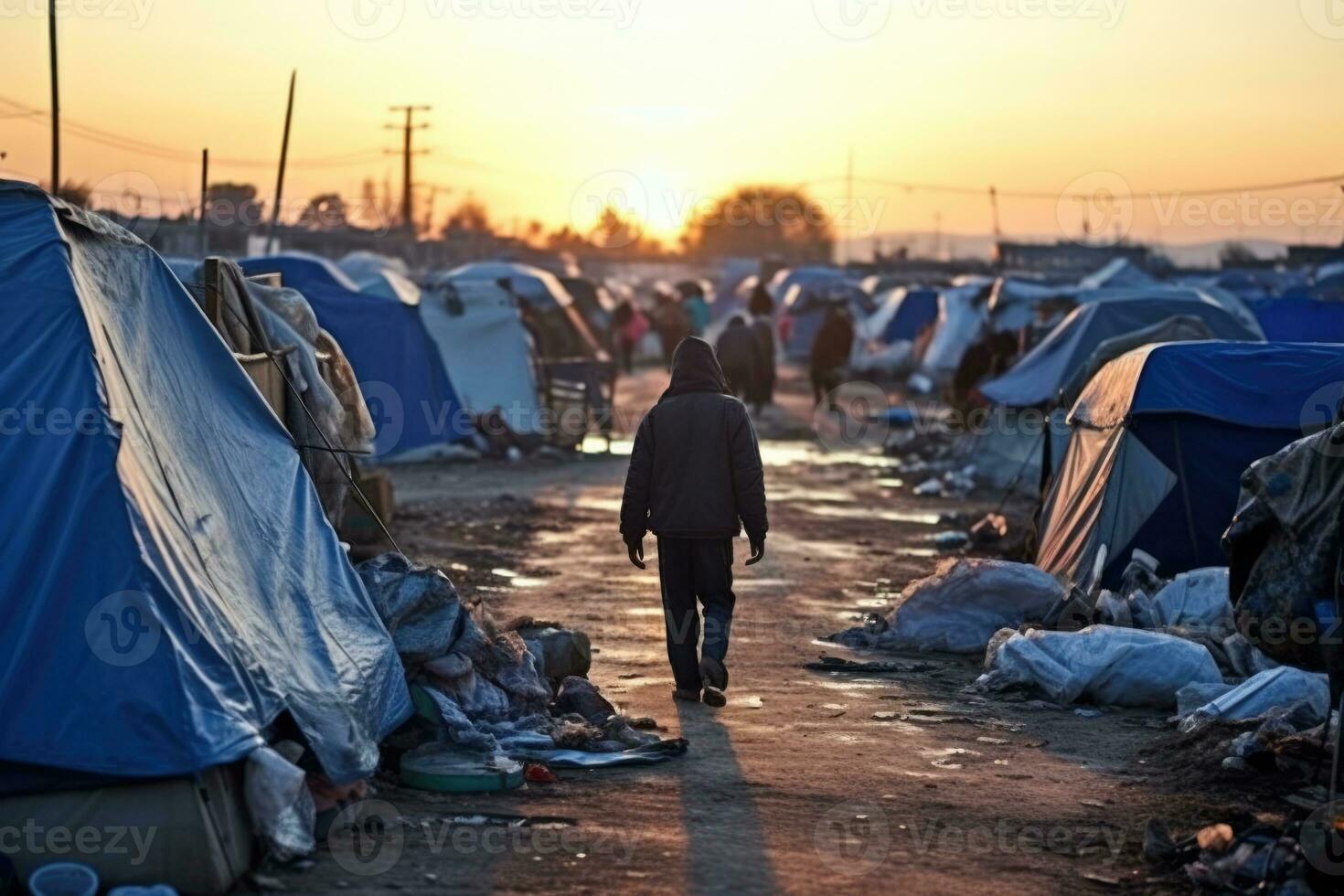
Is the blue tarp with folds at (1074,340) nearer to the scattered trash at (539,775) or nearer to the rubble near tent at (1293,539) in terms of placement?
the rubble near tent at (1293,539)

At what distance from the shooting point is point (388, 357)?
2400 cm

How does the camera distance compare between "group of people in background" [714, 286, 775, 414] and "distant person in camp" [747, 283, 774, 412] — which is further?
"distant person in camp" [747, 283, 774, 412]

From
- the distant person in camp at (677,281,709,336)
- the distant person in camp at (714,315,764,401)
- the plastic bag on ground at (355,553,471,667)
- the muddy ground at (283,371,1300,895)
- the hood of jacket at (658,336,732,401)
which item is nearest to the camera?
the muddy ground at (283,371,1300,895)

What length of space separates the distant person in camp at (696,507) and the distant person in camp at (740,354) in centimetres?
2042

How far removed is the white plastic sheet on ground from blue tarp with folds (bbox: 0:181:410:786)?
146 inches

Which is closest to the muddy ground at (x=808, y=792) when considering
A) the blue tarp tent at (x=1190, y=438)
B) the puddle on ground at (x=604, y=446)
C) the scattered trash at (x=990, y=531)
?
the blue tarp tent at (x=1190, y=438)

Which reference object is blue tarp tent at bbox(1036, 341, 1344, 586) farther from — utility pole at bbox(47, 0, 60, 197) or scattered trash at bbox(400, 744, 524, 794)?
utility pole at bbox(47, 0, 60, 197)

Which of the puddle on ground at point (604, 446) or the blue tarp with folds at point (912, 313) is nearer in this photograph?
the puddle on ground at point (604, 446)

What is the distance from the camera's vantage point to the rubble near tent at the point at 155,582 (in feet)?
20.6

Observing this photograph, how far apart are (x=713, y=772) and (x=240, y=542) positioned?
2134 millimetres

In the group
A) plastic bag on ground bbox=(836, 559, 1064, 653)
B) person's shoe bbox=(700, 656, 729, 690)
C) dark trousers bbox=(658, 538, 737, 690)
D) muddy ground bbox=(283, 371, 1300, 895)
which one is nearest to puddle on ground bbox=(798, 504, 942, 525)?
muddy ground bbox=(283, 371, 1300, 895)

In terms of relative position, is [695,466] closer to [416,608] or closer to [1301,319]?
[416,608]

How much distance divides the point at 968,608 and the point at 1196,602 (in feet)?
4.40

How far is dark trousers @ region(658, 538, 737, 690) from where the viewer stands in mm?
9945
